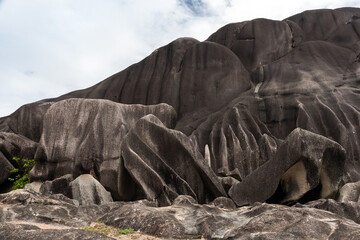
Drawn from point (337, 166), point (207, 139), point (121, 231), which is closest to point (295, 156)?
point (337, 166)

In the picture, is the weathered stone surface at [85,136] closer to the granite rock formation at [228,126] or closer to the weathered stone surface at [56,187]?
the granite rock formation at [228,126]

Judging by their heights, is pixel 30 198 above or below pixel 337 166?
above

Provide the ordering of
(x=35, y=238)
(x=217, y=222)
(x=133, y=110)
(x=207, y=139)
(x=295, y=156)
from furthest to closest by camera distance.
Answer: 1. (x=207, y=139)
2. (x=133, y=110)
3. (x=295, y=156)
4. (x=217, y=222)
5. (x=35, y=238)

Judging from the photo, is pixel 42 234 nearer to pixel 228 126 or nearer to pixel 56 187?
pixel 56 187

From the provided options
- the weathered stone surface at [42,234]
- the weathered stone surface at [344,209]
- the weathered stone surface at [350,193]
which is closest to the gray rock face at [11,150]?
the weathered stone surface at [350,193]

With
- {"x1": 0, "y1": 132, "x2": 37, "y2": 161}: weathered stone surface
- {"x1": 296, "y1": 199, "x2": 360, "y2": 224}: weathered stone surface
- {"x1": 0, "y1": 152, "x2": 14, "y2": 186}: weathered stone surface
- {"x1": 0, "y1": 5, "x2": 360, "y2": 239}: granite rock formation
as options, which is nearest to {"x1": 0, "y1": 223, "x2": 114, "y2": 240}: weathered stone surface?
{"x1": 0, "y1": 5, "x2": 360, "y2": 239}: granite rock formation

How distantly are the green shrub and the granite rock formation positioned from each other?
1.93ft

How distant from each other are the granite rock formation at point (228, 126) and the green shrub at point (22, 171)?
590 mm

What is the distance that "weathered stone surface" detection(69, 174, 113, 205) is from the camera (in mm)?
16375

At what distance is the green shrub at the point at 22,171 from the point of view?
2500 cm

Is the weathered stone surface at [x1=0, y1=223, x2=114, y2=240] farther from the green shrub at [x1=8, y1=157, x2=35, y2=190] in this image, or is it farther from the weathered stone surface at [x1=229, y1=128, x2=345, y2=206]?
the green shrub at [x1=8, y1=157, x2=35, y2=190]

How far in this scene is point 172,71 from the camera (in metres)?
35.6

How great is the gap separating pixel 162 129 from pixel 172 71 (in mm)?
20491

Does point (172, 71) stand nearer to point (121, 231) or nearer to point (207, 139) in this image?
point (207, 139)
